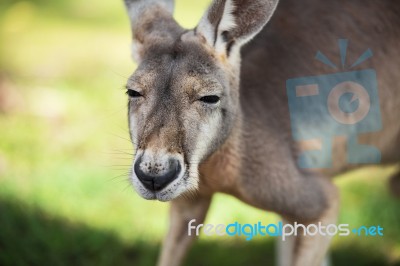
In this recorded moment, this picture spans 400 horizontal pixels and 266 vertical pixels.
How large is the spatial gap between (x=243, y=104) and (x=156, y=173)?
965mm

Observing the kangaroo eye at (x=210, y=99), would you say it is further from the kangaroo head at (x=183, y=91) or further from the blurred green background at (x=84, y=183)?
the blurred green background at (x=84, y=183)

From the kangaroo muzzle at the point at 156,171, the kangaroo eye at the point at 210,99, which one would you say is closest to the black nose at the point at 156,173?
the kangaroo muzzle at the point at 156,171

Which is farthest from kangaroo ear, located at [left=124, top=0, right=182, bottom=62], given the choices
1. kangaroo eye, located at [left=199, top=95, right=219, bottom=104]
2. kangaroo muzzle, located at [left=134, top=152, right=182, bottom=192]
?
kangaroo muzzle, located at [left=134, top=152, right=182, bottom=192]

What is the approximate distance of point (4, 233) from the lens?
4309mm

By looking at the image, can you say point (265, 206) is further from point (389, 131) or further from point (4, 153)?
point (4, 153)

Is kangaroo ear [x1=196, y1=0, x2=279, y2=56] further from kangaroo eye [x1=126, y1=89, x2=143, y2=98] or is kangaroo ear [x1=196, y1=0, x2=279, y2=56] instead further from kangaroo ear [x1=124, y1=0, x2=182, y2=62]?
kangaroo eye [x1=126, y1=89, x2=143, y2=98]

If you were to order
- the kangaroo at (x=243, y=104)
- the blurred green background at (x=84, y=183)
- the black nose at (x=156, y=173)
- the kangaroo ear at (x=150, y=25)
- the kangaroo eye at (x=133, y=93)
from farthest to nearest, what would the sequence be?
the blurred green background at (x=84, y=183), the kangaroo ear at (x=150, y=25), the kangaroo eye at (x=133, y=93), the kangaroo at (x=243, y=104), the black nose at (x=156, y=173)

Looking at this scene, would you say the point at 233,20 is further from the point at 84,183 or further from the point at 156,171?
the point at 84,183

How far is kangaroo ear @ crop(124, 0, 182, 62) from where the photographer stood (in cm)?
337

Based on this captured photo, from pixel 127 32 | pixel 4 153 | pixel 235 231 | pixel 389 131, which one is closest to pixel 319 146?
pixel 389 131

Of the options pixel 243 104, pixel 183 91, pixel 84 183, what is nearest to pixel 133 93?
pixel 183 91

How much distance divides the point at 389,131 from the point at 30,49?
4.33m

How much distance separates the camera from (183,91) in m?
3.04

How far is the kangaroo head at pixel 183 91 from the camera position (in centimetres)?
288
